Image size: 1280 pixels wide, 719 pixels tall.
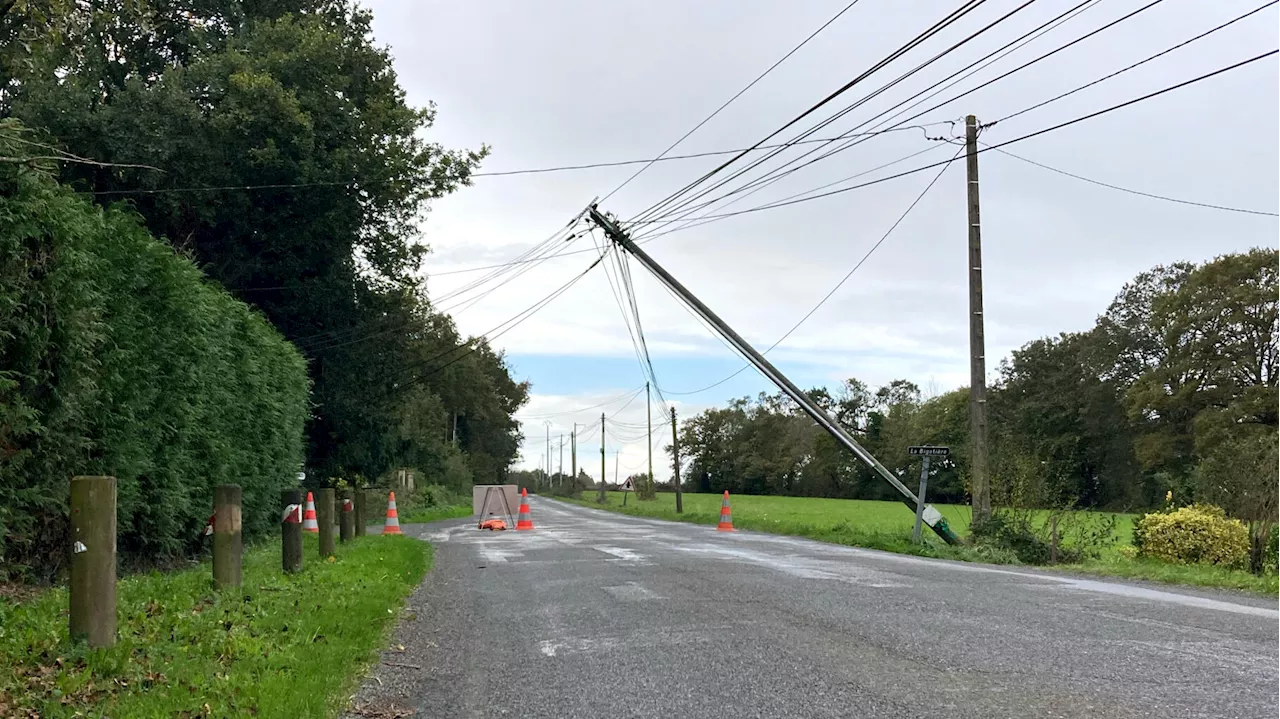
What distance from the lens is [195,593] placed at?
7.82 m

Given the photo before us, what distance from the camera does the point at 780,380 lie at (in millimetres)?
19438

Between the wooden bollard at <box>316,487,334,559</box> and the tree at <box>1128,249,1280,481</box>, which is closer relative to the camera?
the wooden bollard at <box>316,487,334,559</box>

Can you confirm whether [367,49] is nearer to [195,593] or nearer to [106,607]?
[195,593]

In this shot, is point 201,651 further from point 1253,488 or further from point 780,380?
point 780,380

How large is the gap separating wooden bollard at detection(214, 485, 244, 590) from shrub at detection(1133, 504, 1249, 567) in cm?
1260

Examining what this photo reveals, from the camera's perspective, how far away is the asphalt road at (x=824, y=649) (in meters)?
4.52

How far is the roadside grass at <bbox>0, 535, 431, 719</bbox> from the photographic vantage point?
444cm

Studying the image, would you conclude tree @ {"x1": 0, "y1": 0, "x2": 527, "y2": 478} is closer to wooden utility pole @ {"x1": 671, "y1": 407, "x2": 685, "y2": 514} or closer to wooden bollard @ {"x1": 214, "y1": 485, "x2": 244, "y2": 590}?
wooden bollard @ {"x1": 214, "y1": 485, "x2": 244, "y2": 590}

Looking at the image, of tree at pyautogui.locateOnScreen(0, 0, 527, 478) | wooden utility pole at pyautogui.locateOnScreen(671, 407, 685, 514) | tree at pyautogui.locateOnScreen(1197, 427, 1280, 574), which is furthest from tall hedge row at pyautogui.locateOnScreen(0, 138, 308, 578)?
wooden utility pole at pyautogui.locateOnScreen(671, 407, 685, 514)

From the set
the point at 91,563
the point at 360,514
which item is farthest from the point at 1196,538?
the point at 360,514

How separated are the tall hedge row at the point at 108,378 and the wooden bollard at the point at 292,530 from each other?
4.51ft

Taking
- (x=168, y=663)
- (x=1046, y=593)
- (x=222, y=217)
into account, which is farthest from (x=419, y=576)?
(x=222, y=217)

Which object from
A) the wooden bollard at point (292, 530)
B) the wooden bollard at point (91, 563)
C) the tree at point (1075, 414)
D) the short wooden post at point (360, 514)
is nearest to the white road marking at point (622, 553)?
the wooden bollard at point (292, 530)

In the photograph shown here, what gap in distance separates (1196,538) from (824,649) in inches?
415
